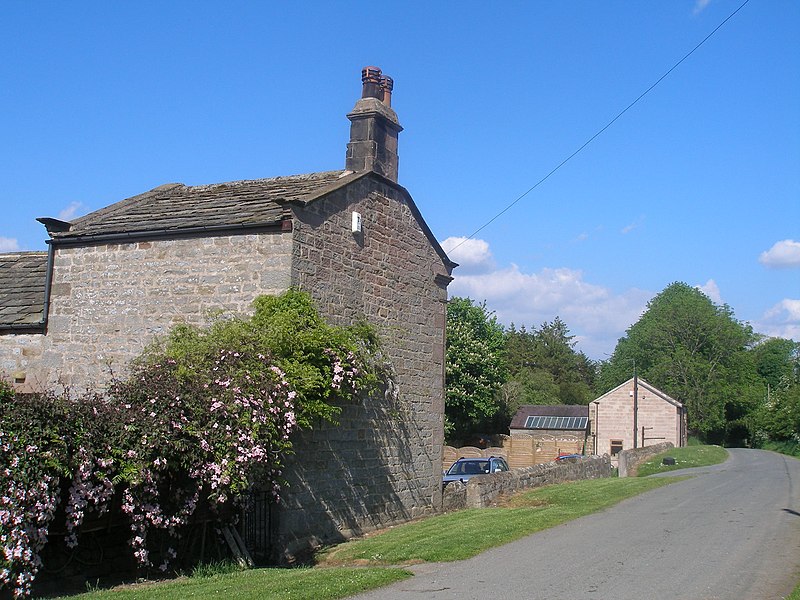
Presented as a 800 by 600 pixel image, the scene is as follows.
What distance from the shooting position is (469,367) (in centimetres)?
4956

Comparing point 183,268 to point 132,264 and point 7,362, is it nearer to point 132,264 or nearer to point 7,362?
point 132,264

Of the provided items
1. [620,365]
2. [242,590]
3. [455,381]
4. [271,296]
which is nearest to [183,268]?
[271,296]

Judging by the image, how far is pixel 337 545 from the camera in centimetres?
1422

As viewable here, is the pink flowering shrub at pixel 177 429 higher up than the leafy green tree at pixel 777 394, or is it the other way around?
the leafy green tree at pixel 777 394

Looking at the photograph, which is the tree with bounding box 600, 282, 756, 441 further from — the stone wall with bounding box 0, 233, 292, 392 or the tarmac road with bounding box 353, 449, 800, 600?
the stone wall with bounding box 0, 233, 292, 392

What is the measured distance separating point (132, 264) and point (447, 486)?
914cm

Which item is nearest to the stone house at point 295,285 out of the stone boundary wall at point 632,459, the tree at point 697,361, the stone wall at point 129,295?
the stone wall at point 129,295

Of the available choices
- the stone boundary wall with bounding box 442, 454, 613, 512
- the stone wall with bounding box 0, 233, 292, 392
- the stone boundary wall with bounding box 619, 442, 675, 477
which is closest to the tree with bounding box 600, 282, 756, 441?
the stone boundary wall with bounding box 619, 442, 675, 477

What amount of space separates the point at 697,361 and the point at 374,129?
6877 cm

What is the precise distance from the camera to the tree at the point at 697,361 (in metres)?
76.8

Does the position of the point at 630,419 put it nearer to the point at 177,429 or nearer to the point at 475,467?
the point at 475,467

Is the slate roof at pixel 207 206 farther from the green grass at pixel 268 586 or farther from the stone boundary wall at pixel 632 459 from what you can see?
the stone boundary wall at pixel 632 459

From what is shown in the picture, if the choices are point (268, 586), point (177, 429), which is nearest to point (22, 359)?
point (177, 429)

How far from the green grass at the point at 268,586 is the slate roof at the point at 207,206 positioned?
616 centimetres
